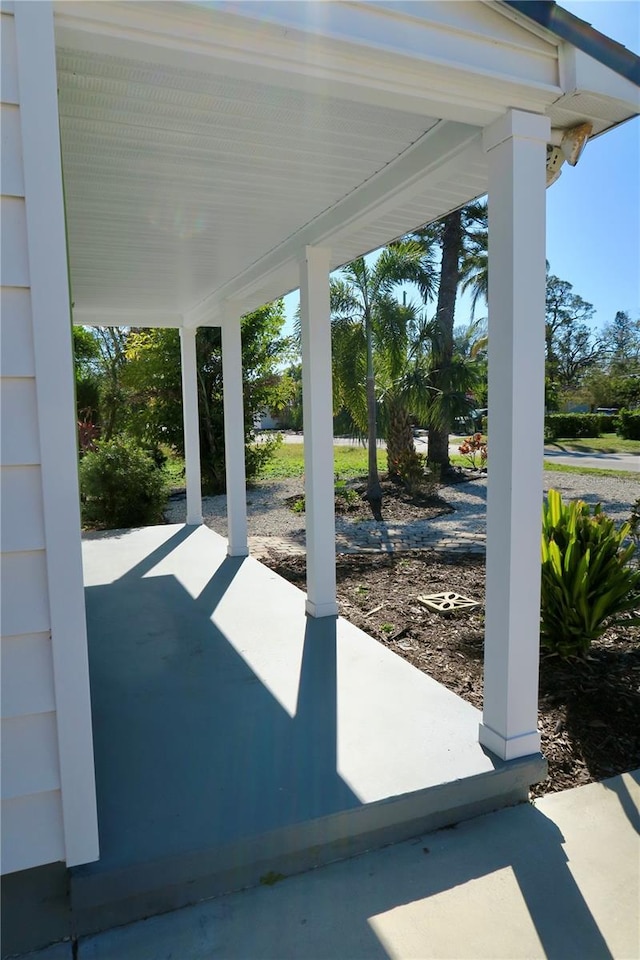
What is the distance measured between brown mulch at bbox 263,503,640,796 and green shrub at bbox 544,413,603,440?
22326 mm

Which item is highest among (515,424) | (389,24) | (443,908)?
(389,24)

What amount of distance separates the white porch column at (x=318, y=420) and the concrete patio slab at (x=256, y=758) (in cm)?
42

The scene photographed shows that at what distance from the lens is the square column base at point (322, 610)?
4.41 metres

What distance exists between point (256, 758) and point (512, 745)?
41.7 inches

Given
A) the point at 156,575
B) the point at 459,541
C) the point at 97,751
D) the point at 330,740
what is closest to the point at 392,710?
the point at 330,740

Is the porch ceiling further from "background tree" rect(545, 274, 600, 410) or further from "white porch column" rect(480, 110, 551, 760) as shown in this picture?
"background tree" rect(545, 274, 600, 410)

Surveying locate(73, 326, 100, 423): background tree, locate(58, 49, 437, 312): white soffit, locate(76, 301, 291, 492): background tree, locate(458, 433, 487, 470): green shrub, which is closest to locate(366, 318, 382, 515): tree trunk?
locate(76, 301, 291, 492): background tree

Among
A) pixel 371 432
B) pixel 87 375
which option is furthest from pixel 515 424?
pixel 87 375

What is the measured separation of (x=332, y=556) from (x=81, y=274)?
3215 millimetres

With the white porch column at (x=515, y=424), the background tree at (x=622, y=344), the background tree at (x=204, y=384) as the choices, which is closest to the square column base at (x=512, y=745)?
the white porch column at (x=515, y=424)

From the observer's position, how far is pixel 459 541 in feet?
25.4

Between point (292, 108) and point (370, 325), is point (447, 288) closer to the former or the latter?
point (370, 325)

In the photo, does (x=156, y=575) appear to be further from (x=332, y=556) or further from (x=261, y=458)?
(x=261, y=458)

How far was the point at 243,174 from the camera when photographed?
309cm
